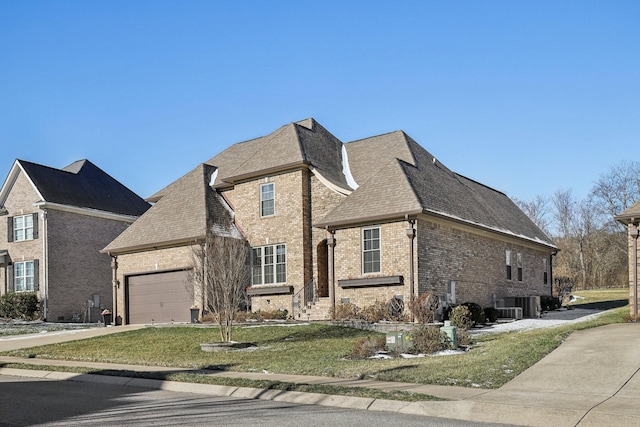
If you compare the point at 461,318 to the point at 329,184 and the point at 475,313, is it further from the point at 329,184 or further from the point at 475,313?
the point at 329,184

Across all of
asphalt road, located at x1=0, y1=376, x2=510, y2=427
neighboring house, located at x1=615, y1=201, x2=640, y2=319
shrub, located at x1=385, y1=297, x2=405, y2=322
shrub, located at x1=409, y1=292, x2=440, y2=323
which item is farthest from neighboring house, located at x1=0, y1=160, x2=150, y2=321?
neighboring house, located at x1=615, y1=201, x2=640, y2=319

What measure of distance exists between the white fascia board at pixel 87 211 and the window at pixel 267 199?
14.7 metres

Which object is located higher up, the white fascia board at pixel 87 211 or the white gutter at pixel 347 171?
the white gutter at pixel 347 171

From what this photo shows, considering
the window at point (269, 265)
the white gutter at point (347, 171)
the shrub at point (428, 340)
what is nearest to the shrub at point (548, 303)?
the white gutter at point (347, 171)

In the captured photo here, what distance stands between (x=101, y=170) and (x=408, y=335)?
34.4 meters

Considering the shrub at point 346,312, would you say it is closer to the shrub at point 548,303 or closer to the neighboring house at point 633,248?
the neighboring house at point 633,248

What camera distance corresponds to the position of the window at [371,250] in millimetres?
25781

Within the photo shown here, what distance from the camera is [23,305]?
36969 millimetres

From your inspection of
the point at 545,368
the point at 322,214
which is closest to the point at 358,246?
the point at 322,214

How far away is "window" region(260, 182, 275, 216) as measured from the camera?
1202 inches

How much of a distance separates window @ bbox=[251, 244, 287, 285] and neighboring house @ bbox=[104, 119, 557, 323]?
48 mm

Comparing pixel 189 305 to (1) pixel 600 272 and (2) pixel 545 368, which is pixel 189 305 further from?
(1) pixel 600 272

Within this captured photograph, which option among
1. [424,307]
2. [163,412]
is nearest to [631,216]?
[424,307]

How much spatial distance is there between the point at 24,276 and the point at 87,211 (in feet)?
17.2
